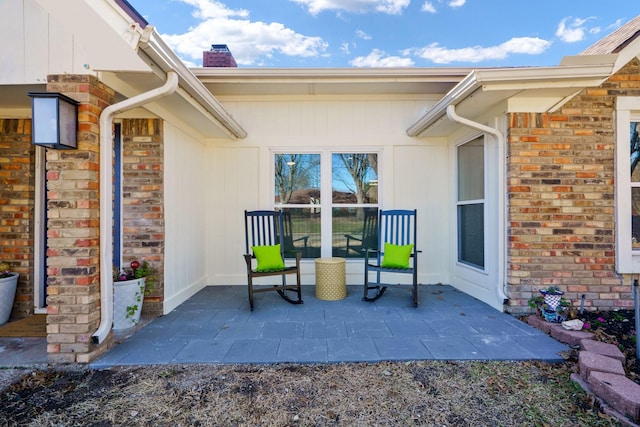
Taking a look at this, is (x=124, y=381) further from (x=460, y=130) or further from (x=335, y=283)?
(x=460, y=130)

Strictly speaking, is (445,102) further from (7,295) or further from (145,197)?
(7,295)

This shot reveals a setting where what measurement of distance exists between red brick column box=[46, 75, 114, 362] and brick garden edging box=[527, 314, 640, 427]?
3.32 metres

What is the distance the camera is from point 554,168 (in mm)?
3215

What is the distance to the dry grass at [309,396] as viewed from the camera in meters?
1.69

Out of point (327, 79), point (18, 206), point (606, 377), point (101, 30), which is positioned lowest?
point (606, 377)

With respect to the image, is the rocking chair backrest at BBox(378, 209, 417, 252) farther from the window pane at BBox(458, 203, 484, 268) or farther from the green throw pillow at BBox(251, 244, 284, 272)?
the green throw pillow at BBox(251, 244, 284, 272)

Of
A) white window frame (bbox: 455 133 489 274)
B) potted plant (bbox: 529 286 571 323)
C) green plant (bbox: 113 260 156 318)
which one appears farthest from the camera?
white window frame (bbox: 455 133 489 274)

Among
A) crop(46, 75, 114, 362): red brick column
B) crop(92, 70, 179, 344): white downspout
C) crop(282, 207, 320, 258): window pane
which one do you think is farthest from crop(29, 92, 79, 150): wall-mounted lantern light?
crop(282, 207, 320, 258): window pane

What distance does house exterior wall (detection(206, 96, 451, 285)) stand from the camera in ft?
14.6

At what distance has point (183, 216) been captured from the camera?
12.4 ft

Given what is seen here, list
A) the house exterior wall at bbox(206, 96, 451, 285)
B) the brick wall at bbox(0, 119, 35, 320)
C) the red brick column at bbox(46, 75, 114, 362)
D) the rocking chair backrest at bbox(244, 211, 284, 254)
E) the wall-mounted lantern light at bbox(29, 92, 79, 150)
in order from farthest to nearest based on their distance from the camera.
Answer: the house exterior wall at bbox(206, 96, 451, 285), the rocking chair backrest at bbox(244, 211, 284, 254), the brick wall at bbox(0, 119, 35, 320), the red brick column at bbox(46, 75, 114, 362), the wall-mounted lantern light at bbox(29, 92, 79, 150)

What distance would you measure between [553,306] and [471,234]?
1.26 m

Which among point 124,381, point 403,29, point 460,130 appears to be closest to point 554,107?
point 460,130

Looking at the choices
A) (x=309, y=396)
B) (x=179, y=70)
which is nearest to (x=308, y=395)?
(x=309, y=396)
